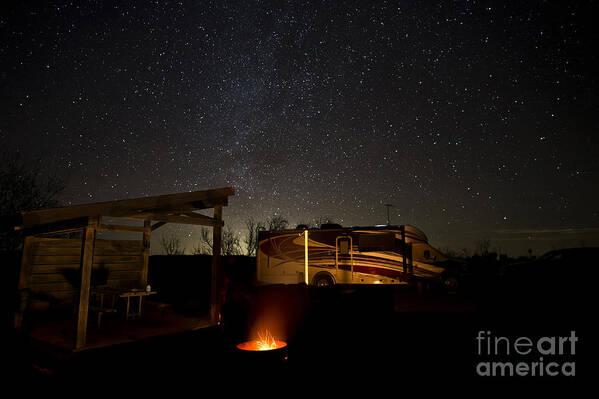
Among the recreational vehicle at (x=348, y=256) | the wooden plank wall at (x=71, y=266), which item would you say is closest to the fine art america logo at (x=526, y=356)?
the recreational vehicle at (x=348, y=256)

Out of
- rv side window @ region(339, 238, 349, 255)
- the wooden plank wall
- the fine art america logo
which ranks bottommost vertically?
the fine art america logo

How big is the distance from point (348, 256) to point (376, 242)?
46.2 inches

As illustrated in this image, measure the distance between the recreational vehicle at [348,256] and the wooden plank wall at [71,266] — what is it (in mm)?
5094

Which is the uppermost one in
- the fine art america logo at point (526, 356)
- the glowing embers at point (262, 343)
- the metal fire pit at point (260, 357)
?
the metal fire pit at point (260, 357)

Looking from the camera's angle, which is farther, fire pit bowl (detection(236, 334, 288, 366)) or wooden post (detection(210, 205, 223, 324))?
wooden post (detection(210, 205, 223, 324))

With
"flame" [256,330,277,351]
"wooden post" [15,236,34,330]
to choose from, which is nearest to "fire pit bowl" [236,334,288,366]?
"flame" [256,330,277,351]

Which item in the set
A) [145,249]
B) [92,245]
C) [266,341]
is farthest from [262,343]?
[145,249]

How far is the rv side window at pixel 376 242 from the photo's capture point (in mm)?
11516

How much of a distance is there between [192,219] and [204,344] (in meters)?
2.70

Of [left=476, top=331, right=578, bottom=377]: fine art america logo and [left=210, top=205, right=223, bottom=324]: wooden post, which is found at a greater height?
[left=210, top=205, right=223, bottom=324]: wooden post

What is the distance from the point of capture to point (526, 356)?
472 centimetres

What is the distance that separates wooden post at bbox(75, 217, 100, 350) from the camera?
531cm

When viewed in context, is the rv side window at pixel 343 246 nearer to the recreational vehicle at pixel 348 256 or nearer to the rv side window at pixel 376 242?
the recreational vehicle at pixel 348 256

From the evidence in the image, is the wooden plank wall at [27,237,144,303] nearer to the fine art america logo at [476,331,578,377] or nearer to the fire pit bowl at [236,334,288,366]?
the fire pit bowl at [236,334,288,366]
